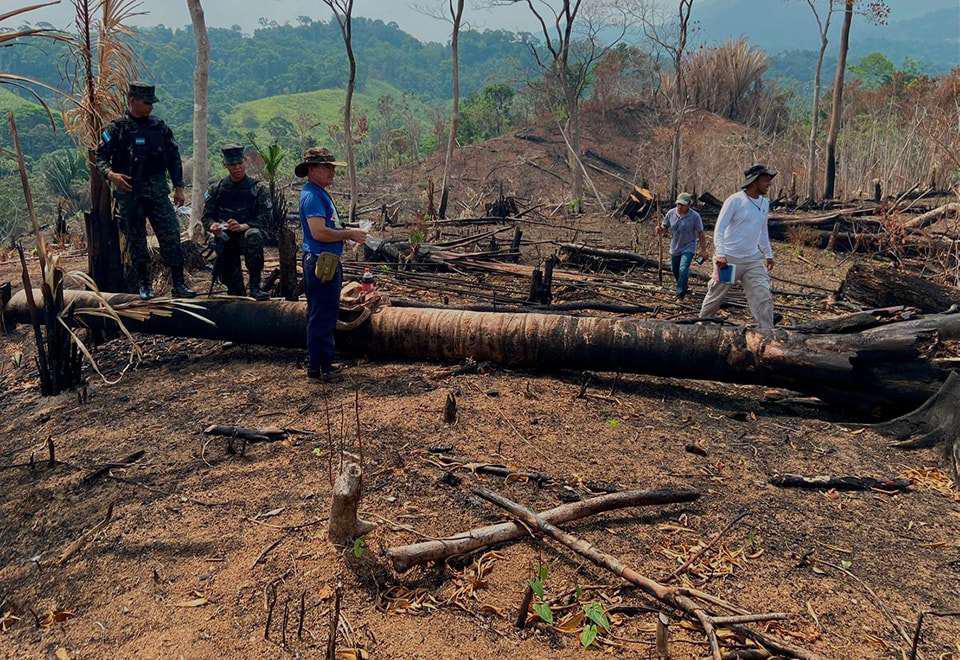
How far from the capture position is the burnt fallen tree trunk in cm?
447

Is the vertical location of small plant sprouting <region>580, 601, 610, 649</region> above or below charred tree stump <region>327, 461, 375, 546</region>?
below

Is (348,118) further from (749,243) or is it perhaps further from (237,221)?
(749,243)

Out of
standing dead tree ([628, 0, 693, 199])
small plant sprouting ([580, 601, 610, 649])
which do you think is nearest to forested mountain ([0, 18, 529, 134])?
standing dead tree ([628, 0, 693, 199])

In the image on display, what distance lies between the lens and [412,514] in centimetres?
310

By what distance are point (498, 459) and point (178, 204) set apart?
4.42 m

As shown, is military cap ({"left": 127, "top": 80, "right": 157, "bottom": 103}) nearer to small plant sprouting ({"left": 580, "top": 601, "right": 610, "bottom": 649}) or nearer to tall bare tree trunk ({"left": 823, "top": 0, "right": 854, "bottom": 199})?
small plant sprouting ({"left": 580, "top": 601, "right": 610, "bottom": 649})

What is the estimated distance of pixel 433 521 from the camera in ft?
9.99

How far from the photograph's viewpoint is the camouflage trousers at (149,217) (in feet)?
19.6

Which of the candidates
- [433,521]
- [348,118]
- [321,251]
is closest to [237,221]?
[321,251]

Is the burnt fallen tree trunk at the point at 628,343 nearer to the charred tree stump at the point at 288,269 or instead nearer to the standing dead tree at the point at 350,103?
the charred tree stump at the point at 288,269

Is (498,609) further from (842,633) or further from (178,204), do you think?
(178,204)

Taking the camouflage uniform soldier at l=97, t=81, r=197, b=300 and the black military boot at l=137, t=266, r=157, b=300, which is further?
the black military boot at l=137, t=266, r=157, b=300

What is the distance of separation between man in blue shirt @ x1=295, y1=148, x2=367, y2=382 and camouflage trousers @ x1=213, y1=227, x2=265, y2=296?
5.43ft

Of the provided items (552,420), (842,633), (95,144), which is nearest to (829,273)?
(552,420)
